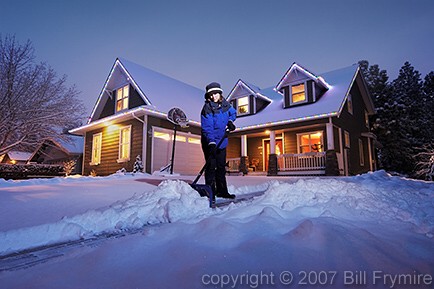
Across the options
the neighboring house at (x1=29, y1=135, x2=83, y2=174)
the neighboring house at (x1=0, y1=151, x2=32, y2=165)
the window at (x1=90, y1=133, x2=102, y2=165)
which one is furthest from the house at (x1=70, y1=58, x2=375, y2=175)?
the neighboring house at (x1=0, y1=151, x2=32, y2=165)

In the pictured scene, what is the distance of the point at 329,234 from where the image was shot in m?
1.59

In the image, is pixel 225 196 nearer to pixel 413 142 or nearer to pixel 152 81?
pixel 152 81

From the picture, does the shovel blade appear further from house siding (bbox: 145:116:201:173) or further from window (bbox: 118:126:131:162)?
window (bbox: 118:126:131:162)

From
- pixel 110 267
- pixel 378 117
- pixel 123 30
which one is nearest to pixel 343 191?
pixel 110 267

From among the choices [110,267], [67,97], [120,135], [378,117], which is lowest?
[110,267]

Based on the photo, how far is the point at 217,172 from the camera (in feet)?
12.2

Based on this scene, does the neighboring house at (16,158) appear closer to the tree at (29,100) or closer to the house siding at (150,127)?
the tree at (29,100)

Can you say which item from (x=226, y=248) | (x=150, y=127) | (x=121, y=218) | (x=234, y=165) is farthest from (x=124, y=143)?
(x=226, y=248)

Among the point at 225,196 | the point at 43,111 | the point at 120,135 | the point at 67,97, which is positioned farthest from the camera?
the point at 120,135

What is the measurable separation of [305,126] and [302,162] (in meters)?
1.85

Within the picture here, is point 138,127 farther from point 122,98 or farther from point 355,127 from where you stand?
point 355,127

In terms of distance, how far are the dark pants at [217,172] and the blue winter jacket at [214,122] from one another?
15 cm

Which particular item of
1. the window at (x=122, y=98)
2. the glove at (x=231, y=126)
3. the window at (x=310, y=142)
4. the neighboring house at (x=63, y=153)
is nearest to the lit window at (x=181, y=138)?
the window at (x=122, y=98)

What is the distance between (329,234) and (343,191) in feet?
7.74
